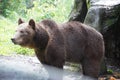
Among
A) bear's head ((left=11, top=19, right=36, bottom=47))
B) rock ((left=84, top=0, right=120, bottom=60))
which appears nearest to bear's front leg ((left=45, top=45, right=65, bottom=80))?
bear's head ((left=11, top=19, right=36, bottom=47))

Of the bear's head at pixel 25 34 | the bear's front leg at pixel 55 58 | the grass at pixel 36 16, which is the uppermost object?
the bear's head at pixel 25 34

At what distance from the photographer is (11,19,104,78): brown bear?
4.94 metres

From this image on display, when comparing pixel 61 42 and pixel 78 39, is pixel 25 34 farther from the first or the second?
pixel 78 39

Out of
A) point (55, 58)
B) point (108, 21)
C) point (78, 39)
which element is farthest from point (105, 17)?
point (55, 58)

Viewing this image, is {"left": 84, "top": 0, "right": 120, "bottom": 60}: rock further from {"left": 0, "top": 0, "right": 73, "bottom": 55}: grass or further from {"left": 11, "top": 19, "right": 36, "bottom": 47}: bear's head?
{"left": 0, "top": 0, "right": 73, "bottom": 55}: grass

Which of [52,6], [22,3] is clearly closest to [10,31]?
[52,6]

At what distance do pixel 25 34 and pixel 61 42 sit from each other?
0.63 m

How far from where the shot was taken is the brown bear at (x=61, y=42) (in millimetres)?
4943

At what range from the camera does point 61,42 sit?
17.0 feet

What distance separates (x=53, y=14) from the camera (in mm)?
11703

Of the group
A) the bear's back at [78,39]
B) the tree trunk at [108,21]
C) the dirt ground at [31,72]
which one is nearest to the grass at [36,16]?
the dirt ground at [31,72]

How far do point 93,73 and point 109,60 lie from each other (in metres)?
1.46

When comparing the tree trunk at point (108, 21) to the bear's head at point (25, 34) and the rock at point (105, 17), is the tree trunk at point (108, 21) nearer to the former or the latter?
the rock at point (105, 17)

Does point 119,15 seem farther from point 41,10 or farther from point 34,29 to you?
point 41,10
